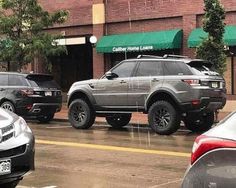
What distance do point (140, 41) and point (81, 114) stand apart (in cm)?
904

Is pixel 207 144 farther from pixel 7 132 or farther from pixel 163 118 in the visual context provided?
pixel 163 118

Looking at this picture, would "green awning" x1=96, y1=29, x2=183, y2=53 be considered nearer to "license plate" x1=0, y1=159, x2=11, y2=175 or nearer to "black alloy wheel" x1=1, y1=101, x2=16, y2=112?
"black alloy wheel" x1=1, y1=101, x2=16, y2=112

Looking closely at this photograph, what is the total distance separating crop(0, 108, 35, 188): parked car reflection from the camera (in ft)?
20.7

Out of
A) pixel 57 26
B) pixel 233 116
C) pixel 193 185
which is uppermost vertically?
pixel 57 26

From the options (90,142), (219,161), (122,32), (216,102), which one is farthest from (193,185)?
(122,32)

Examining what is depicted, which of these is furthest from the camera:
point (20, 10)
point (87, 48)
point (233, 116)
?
point (87, 48)

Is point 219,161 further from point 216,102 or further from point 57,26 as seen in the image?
point 57,26

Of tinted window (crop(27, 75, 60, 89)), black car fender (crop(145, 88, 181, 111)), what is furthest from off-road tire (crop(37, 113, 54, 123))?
black car fender (crop(145, 88, 181, 111))

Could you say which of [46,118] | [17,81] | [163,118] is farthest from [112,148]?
[46,118]

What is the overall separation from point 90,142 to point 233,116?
335 inches

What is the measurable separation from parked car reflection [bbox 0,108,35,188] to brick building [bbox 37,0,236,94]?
612 inches

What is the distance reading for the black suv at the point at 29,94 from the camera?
55.9 ft

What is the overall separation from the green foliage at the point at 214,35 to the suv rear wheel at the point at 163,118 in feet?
14.5

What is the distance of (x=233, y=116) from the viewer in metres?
4.19
